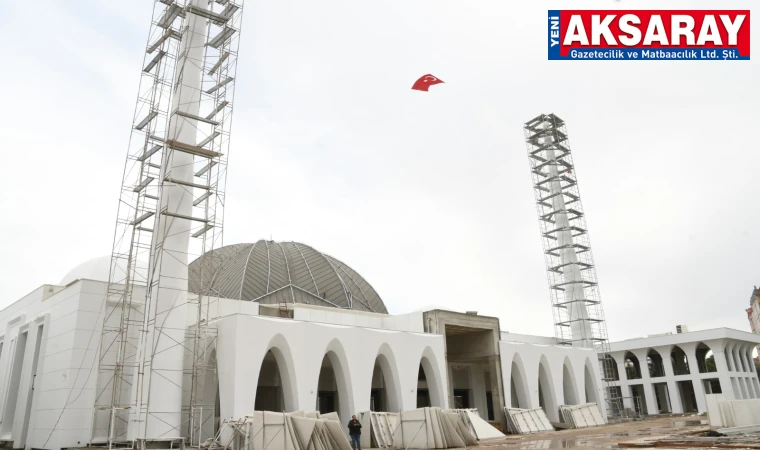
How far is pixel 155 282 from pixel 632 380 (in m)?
53.5

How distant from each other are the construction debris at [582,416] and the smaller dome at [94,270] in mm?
29591

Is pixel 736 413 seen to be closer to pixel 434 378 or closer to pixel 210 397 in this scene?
pixel 434 378

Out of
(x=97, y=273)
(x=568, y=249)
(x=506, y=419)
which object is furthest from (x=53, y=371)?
(x=568, y=249)

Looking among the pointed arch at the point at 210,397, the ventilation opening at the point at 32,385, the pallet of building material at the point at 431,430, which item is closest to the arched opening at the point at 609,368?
the pallet of building material at the point at 431,430

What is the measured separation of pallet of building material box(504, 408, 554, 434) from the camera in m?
36.4

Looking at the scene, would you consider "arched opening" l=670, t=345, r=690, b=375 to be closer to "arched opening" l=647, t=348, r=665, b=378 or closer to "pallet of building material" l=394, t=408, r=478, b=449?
"arched opening" l=647, t=348, r=665, b=378

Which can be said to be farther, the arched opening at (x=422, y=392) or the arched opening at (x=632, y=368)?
the arched opening at (x=632, y=368)

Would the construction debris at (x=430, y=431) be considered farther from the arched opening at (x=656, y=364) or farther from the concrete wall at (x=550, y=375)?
the arched opening at (x=656, y=364)

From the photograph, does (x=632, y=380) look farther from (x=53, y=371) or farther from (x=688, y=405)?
(x=53, y=371)

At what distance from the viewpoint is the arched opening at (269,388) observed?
34.4 meters

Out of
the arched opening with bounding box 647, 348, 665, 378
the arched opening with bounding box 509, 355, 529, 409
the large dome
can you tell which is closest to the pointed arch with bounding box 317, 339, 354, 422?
the large dome

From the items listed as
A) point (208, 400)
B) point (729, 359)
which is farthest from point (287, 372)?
Result: point (729, 359)

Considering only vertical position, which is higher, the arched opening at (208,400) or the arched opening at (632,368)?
the arched opening at (632,368)

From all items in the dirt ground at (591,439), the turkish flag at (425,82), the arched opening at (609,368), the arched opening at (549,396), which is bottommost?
the dirt ground at (591,439)
